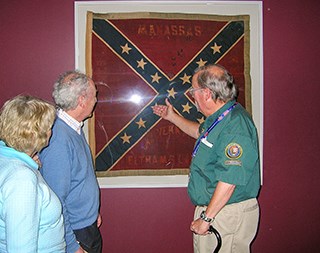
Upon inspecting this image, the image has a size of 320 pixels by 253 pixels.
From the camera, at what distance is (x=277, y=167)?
2551 mm

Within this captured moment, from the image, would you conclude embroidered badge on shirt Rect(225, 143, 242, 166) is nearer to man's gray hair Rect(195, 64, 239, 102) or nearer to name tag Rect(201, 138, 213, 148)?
name tag Rect(201, 138, 213, 148)

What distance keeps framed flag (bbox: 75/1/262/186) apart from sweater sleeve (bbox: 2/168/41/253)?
4.26 feet

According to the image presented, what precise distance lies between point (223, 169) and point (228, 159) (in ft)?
0.20

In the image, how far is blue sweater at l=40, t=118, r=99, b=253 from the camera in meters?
1.59

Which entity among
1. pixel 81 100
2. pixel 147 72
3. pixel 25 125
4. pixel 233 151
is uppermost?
pixel 147 72

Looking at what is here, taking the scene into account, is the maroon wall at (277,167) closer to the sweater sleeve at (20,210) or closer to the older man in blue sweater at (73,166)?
the older man in blue sweater at (73,166)

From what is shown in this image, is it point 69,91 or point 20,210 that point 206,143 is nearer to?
point 69,91

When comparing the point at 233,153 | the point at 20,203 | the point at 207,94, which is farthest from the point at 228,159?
the point at 20,203

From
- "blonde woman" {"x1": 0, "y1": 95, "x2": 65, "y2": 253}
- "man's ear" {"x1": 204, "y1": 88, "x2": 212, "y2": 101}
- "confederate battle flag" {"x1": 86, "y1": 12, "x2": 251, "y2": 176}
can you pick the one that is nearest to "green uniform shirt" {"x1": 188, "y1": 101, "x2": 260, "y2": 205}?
"man's ear" {"x1": 204, "y1": 88, "x2": 212, "y2": 101}

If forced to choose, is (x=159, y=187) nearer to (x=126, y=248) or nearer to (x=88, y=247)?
(x=126, y=248)

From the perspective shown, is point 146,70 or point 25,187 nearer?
point 25,187

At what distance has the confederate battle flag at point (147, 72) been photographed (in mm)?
2387

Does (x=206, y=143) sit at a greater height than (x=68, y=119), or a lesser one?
lesser

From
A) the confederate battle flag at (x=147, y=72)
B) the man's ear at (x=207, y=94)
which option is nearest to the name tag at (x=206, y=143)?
the man's ear at (x=207, y=94)
